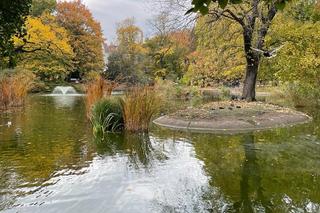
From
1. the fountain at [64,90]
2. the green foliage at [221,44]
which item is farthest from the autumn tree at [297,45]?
the fountain at [64,90]

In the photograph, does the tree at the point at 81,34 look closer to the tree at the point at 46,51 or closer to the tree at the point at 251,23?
the tree at the point at 46,51

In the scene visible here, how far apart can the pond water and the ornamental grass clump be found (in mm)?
481

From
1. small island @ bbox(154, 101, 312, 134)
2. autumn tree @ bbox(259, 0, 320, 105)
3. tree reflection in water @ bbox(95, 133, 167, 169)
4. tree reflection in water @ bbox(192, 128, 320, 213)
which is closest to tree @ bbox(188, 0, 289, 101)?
autumn tree @ bbox(259, 0, 320, 105)

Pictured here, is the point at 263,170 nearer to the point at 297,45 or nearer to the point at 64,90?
the point at 297,45

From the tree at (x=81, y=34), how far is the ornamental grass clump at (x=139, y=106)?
2907cm

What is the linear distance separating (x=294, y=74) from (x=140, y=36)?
1334 inches

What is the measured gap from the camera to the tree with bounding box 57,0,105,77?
128 ft

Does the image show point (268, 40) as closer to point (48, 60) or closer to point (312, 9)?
point (312, 9)

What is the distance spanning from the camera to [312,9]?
1769 centimetres

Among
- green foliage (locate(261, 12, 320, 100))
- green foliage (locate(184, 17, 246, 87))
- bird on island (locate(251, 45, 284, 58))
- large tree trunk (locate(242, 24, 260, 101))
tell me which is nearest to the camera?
bird on island (locate(251, 45, 284, 58))

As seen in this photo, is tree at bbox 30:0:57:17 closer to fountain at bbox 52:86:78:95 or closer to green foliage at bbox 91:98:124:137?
fountain at bbox 52:86:78:95

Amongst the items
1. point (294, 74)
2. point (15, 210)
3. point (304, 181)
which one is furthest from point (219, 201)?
point (294, 74)

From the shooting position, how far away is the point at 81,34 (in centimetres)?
3975

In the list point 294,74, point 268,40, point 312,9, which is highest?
point 312,9
